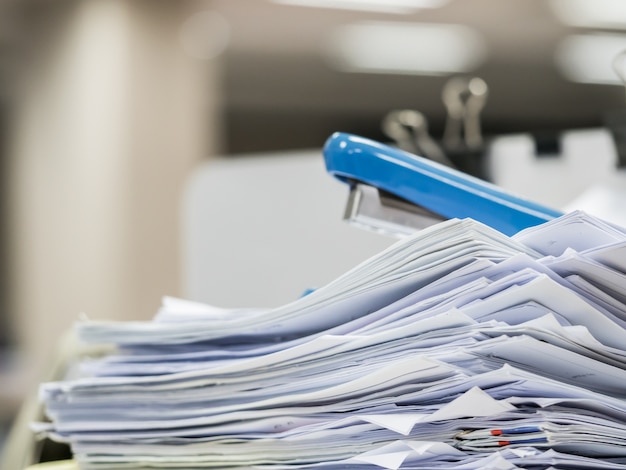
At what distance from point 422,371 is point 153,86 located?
3945mm

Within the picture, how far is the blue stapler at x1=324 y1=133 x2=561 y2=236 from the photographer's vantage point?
1.24 ft

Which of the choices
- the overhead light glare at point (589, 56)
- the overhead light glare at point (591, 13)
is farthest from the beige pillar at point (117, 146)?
the overhead light glare at point (589, 56)

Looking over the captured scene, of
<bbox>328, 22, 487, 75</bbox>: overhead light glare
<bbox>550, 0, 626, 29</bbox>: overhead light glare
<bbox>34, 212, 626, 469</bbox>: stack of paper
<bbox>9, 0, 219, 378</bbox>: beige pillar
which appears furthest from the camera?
<bbox>328, 22, 487, 75</bbox>: overhead light glare

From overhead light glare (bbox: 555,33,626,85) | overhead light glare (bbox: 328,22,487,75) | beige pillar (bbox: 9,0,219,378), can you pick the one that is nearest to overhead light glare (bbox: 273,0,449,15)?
overhead light glare (bbox: 328,22,487,75)

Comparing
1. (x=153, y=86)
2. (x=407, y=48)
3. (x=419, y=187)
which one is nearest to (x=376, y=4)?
(x=407, y=48)

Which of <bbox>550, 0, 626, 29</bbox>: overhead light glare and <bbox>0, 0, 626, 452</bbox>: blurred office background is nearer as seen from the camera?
<bbox>0, 0, 626, 452</bbox>: blurred office background

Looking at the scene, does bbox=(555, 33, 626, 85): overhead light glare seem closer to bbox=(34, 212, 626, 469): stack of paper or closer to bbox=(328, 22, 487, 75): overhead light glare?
bbox=(328, 22, 487, 75): overhead light glare

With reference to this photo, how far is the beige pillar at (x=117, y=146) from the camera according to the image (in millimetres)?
3928

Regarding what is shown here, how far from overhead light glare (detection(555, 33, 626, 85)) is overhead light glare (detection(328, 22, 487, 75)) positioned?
0.63m

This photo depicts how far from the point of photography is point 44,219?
4.54 m

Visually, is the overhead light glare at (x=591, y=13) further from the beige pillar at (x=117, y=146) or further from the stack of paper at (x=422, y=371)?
the stack of paper at (x=422, y=371)

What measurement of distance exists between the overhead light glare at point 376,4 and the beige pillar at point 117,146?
0.73 meters

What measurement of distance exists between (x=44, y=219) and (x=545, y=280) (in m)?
4.49

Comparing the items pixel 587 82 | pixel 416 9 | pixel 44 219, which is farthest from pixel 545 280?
pixel 587 82
